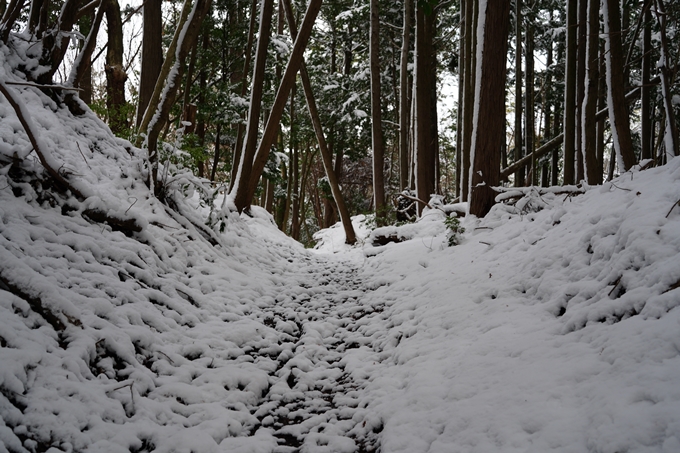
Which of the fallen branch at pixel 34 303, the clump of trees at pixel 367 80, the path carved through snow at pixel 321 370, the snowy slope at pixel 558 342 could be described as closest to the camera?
the snowy slope at pixel 558 342

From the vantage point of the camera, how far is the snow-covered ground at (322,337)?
1814 mm

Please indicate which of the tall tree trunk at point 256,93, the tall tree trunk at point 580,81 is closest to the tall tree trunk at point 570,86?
the tall tree trunk at point 580,81

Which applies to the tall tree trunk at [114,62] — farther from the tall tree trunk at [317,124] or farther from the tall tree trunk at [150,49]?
the tall tree trunk at [317,124]

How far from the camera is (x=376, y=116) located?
32.3ft

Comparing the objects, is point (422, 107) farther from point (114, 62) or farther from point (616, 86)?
point (114, 62)

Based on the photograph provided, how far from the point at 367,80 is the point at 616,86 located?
955 cm

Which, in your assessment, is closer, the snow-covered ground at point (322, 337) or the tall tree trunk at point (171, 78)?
the snow-covered ground at point (322, 337)

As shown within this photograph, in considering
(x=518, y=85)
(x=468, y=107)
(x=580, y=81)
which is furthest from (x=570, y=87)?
(x=518, y=85)

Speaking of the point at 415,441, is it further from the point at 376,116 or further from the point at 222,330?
the point at 376,116

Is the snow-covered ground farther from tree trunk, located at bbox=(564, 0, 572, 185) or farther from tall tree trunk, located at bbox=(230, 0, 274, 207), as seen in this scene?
tree trunk, located at bbox=(564, 0, 572, 185)

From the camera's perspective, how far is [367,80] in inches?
563

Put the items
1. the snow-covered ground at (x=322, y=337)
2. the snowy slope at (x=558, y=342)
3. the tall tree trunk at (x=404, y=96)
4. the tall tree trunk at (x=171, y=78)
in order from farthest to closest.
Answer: the tall tree trunk at (x=404, y=96)
the tall tree trunk at (x=171, y=78)
the snow-covered ground at (x=322, y=337)
the snowy slope at (x=558, y=342)

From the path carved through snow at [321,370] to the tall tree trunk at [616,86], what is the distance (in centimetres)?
384

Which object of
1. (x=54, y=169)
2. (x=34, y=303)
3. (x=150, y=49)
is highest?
(x=150, y=49)
